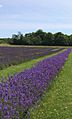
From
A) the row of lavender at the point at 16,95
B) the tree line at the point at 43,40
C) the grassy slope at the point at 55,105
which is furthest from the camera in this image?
the tree line at the point at 43,40

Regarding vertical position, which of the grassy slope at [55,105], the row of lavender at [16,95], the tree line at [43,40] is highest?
the row of lavender at [16,95]

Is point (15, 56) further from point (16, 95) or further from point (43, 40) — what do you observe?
point (43, 40)

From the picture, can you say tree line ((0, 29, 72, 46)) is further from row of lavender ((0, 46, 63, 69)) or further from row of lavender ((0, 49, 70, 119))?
row of lavender ((0, 49, 70, 119))

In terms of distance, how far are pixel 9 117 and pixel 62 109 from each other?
15.9 ft

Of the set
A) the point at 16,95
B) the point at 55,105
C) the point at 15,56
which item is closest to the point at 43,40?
the point at 15,56

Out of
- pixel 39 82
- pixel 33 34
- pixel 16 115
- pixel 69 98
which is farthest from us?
pixel 33 34

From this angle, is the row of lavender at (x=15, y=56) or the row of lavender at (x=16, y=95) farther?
the row of lavender at (x=15, y=56)

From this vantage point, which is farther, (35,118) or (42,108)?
(42,108)

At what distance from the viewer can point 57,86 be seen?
14.5 meters

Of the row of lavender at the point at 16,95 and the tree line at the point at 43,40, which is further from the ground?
the row of lavender at the point at 16,95

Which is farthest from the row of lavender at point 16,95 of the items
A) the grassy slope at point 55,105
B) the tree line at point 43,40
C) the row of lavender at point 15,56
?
the tree line at point 43,40

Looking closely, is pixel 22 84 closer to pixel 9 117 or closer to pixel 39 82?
pixel 39 82

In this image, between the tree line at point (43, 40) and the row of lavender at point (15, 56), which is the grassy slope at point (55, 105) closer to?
the row of lavender at point (15, 56)

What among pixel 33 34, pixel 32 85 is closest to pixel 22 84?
pixel 32 85
